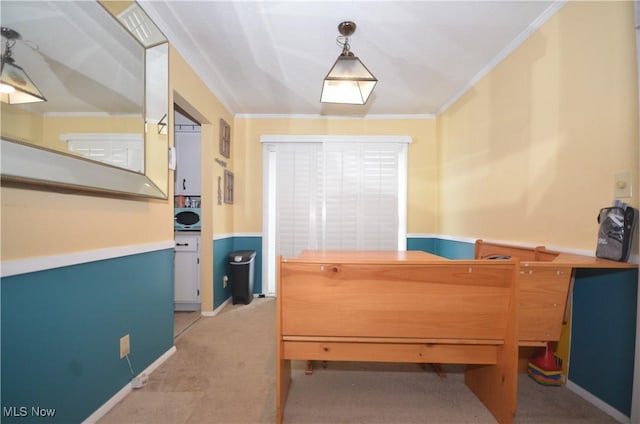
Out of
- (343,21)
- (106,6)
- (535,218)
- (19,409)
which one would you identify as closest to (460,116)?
(535,218)

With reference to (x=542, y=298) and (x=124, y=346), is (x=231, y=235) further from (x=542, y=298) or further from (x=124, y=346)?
(x=542, y=298)

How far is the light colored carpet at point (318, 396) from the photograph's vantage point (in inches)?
57.7

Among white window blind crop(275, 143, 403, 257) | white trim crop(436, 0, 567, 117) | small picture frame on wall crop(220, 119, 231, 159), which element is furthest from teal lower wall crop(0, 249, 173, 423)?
white trim crop(436, 0, 567, 117)

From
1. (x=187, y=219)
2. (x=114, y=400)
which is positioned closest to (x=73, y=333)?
(x=114, y=400)

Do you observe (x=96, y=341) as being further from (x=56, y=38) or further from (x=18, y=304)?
(x=56, y=38)

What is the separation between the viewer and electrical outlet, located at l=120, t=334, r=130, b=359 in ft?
5.23

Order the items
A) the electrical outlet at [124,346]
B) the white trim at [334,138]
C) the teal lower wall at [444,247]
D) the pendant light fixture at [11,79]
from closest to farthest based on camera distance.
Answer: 1. the pendant light fixture at [11,79]
2. the electrical outlet at [124,346]
3. the teal lower wall at [444,247]
4. the white trim at [334,138]

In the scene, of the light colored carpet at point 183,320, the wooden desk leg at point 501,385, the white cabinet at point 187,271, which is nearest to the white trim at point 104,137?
the white cabinet at point 187,271

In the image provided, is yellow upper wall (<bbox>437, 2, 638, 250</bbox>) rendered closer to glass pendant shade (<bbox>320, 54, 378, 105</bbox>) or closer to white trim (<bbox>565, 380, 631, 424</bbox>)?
white trim (<bbox>565, 380, 631, 424</bbox>)

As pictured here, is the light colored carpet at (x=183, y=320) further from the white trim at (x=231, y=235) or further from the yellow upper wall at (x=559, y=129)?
the yellow upper wall at (x=559, y=129)

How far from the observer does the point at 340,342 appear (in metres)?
1.38

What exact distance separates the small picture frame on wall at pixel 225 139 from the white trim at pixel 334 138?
460 millimetres

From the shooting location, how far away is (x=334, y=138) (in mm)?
3715

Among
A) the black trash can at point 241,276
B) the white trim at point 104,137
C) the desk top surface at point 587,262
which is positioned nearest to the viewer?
the white trim at point 104,137
